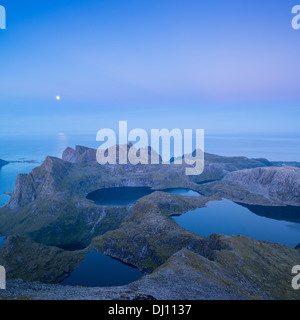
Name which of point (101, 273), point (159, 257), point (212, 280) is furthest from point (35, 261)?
point (212, 280)

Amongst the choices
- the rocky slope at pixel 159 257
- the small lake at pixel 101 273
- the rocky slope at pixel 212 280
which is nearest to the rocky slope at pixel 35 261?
the rocky slope at pixel 159 257

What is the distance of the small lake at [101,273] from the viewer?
368 ft

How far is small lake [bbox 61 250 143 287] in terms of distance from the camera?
4417 inches

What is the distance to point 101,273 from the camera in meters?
121

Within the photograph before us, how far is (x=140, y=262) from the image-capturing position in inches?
5000

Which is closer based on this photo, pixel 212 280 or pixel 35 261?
pixel 212 280

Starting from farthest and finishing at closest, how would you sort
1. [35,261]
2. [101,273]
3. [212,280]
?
[35,261], [101,273], [212,280]

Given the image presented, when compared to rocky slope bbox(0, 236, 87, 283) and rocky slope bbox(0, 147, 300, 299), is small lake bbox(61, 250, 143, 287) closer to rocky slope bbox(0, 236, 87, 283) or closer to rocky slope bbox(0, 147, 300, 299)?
rocky slope bbox(0, 147, 300, 299)

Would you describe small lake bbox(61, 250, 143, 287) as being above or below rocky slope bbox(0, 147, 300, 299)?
below

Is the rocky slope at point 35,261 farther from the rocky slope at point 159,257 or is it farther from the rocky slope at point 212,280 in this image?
the rocky slope at point 212,280

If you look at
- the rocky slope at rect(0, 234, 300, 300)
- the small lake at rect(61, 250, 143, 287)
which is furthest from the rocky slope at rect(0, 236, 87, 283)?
the rocky slope at rect(0, 234, 300, 300)

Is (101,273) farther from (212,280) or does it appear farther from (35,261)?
(212,280)
